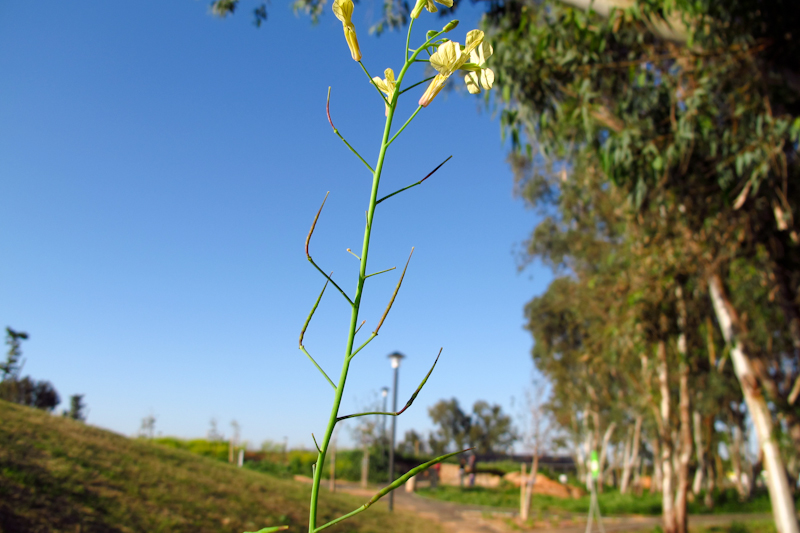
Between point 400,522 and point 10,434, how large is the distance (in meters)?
6.11

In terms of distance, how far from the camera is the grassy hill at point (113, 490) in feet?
12.3

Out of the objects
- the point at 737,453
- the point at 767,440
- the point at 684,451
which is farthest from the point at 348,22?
the point at 737,453

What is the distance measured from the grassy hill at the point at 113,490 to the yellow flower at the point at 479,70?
3855mm

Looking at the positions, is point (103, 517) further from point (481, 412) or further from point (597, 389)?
point (481, 412)

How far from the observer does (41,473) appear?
417 centimetres

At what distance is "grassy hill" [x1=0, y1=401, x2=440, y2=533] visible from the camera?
376 cm

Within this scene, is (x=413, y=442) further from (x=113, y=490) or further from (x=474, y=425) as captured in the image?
(x=113, y=490)

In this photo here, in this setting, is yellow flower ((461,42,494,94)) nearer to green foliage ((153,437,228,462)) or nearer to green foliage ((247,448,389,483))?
green foliage ((247,448,389,483))

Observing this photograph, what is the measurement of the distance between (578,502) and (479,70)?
1978 centimetres

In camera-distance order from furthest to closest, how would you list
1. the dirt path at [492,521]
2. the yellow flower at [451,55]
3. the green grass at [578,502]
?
the green grass at [578,502] → the dirt path at [492,521] → the yellow flower at [451,55]

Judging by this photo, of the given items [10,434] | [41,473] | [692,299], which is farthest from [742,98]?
[10,434]

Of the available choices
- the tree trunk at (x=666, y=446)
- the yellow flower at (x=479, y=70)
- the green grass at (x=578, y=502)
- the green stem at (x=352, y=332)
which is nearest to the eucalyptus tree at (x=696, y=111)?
the yellow flower at (x=479, y=70)

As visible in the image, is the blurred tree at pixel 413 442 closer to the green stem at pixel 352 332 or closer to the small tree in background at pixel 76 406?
the small tree in background at pixel 76 406

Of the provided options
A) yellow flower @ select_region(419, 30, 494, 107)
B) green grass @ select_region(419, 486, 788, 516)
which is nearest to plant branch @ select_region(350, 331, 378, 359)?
yellow flower @ select_region(419, 30, 494, 107)
